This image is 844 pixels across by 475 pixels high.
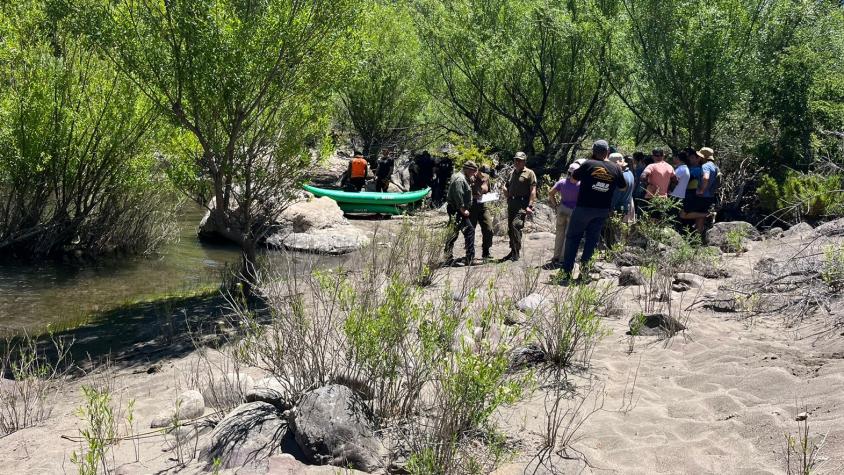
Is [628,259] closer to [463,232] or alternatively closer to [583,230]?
[583,230]

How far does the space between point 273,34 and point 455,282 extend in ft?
12.5

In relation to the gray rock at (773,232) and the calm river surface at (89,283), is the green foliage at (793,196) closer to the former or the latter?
the gray rock at (773,232)

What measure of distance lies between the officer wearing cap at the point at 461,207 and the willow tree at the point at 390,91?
13.0 metres

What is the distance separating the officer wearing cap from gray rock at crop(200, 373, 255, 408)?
18.3 feet

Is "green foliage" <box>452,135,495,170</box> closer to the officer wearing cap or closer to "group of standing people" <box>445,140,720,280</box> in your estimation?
"group of standing people" <box>445,140,720,280</box>

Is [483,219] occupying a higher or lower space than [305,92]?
lower

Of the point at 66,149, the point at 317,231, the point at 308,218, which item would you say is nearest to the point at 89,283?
the point at 66,149

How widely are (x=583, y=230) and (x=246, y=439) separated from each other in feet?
17.3

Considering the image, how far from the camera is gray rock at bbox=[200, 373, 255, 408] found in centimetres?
518

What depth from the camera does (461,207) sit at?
1095cm

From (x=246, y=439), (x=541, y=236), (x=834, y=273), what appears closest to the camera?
(x=246, y=439)

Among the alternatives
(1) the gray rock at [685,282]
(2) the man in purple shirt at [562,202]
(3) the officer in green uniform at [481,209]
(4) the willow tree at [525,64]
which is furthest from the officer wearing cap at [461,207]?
(4) the willow tree at [525,64]

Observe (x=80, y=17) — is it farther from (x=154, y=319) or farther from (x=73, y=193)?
(x=73, y=193)

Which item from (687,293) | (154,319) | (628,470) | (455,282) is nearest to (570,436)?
(628,470)
